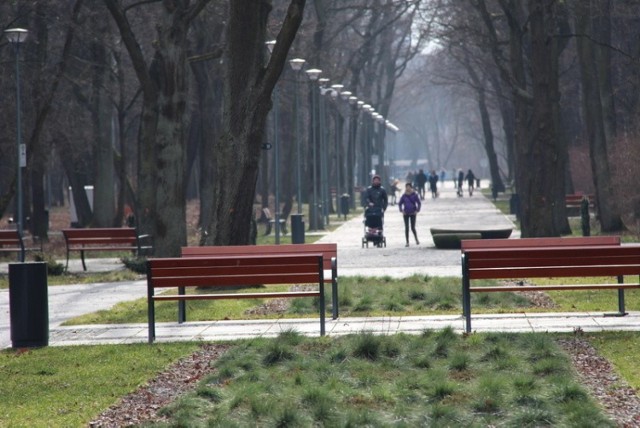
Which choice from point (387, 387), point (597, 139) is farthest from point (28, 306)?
point (597, 139)

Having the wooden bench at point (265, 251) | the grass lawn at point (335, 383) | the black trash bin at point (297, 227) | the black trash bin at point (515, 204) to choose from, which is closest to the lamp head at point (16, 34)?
the black trash bin at point (297, 227)

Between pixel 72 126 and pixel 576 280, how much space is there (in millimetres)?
28525

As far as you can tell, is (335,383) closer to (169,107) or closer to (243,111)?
(243,111)

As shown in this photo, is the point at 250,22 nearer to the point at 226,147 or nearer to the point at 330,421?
the point at 226,147

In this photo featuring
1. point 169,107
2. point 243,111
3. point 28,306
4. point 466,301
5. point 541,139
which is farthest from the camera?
point 541,139

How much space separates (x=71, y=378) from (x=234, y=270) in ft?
10.5

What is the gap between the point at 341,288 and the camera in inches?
802

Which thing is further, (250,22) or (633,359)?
(250,22)

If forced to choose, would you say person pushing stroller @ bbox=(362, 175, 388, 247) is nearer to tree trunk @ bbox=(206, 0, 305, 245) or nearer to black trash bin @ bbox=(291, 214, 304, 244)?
black trash bin @ bbox=(291, 214, 304, 244)

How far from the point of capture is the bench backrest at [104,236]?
28875 millimetres

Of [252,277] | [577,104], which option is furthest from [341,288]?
[577,104]

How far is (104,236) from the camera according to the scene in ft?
95.1

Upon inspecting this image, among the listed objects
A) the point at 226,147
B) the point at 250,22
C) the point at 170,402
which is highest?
the point at 250,22

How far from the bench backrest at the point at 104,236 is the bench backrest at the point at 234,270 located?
14.1m
